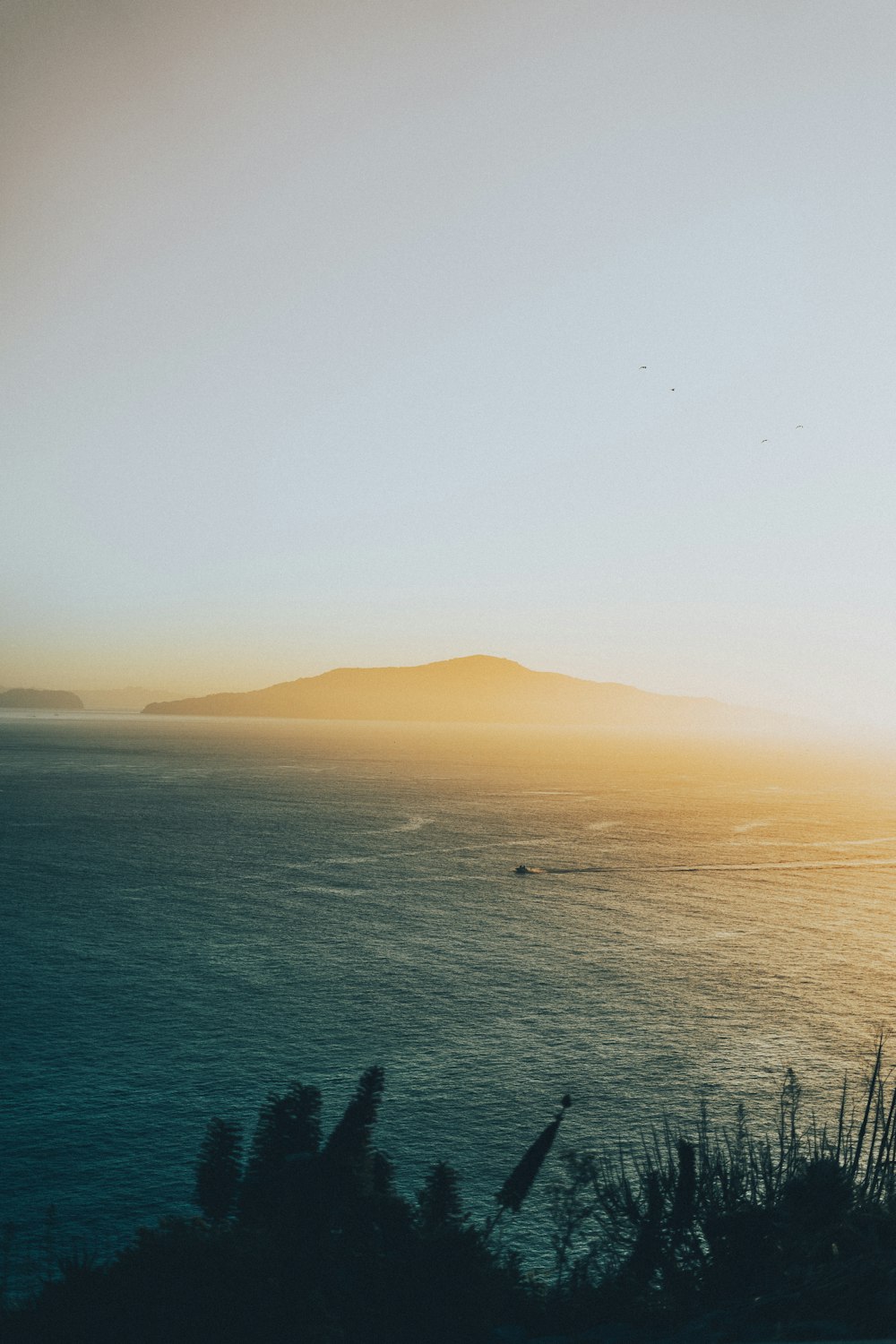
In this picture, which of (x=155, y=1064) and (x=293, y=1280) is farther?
(x=155, y=1064)

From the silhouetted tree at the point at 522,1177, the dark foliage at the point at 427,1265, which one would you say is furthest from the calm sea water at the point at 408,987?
the dark foliage at the point at 427,1265

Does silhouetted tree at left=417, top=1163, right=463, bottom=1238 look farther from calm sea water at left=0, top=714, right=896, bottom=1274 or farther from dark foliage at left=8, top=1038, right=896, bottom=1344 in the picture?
calm sea water at left=0, top=714, right=896, bottom=1274

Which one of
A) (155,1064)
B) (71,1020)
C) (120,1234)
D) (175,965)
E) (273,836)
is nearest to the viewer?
(120,1234)

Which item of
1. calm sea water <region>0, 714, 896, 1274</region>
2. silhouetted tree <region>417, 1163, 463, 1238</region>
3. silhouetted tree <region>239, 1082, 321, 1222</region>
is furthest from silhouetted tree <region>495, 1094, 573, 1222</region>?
silhouetted tree <region>239, 1082, 321, 1222</region>

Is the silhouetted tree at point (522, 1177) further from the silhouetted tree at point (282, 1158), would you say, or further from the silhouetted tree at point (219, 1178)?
the silhouetted tree at point (219, 1178)

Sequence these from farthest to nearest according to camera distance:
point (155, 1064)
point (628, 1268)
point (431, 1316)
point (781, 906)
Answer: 1. point (781, 906)
2. point (155, 1064)
3. point (628, 1268)
4. point (431, 1316)

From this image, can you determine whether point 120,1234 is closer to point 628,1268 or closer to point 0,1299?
point 0,1299

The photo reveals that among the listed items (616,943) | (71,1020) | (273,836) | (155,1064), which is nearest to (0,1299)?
(155,1064)
